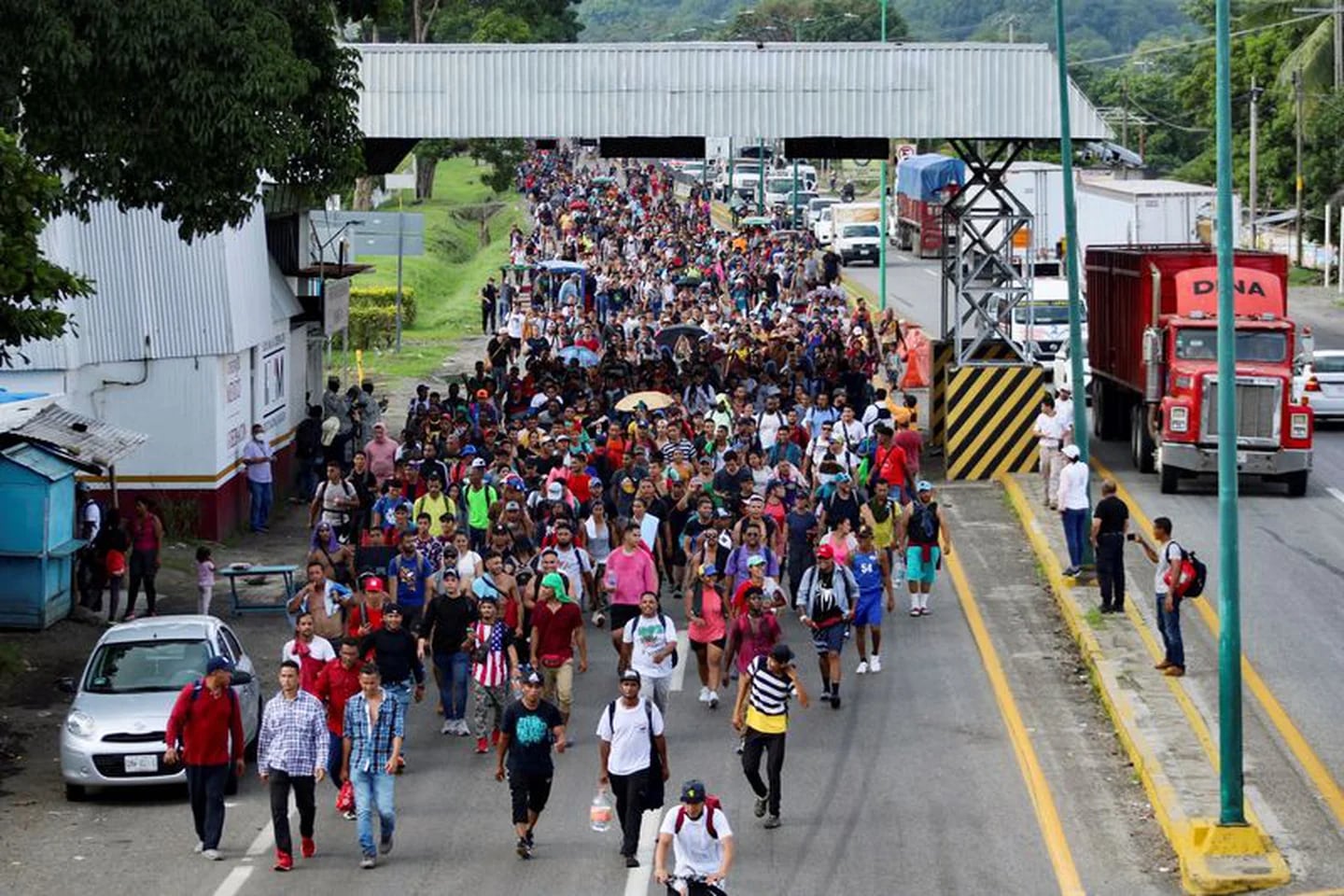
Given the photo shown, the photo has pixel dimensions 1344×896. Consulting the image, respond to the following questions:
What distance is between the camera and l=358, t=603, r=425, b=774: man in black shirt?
18672 millimetres

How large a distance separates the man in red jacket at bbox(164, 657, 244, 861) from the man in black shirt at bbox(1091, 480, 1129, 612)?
992cm

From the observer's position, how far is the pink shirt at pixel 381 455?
96.3ft

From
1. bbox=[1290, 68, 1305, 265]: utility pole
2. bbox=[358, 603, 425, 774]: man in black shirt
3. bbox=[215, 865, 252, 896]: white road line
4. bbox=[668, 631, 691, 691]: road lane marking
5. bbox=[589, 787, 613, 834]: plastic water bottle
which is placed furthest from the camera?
bbox=[1290, 68, 1305, 265]: utility pole

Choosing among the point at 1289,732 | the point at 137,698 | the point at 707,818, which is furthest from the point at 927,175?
the point at 707,818

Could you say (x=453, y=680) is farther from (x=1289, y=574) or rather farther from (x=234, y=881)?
(x=1289, y=574)

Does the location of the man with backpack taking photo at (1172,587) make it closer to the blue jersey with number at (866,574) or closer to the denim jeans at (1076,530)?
the blue jersey with number at (866,574)

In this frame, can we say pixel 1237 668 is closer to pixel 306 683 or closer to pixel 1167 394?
pixel 306 683

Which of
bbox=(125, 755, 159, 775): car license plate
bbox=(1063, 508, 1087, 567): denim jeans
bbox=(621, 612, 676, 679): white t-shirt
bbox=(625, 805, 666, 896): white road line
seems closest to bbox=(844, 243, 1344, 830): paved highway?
bbox=(1063, 508, 1087, 567): denim jeans

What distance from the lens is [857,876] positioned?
54.4 feet

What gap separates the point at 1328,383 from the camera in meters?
41.1

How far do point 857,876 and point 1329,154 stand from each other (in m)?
65.3

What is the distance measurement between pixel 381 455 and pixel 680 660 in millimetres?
6981

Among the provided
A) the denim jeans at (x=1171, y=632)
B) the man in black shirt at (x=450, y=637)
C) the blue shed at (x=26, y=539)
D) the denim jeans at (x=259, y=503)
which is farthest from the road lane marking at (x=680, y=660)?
the denim jeans at (x=259, y=503)

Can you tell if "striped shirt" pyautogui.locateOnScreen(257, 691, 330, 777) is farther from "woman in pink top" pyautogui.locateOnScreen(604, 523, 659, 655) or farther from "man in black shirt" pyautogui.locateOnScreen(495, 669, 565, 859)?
"woman in pink top" pyautogui.locateOnScreen(604, 523, 659, 655)
